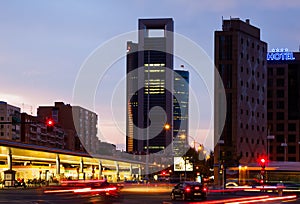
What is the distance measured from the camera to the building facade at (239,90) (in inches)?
5276

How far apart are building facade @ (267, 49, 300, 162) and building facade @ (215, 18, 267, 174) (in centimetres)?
2953

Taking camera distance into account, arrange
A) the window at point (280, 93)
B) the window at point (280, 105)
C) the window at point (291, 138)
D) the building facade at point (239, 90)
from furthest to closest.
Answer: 1. the window at point (291, 138)
2. the window at point (280, 105)
3. the window at point (280, 93)
4. the building facade at point (239, 90)

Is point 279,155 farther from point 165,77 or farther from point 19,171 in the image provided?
point 19,171

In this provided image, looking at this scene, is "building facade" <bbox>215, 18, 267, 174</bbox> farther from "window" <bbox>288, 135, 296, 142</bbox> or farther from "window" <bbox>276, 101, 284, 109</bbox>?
"window" <bbox>288, 135, 296, 142</bbox>

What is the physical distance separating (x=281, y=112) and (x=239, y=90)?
41.9 meters

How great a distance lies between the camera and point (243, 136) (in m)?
136

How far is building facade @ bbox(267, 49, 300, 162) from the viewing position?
17175 centimetres

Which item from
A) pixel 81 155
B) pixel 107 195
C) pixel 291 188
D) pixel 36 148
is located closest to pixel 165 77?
pixel 81 155

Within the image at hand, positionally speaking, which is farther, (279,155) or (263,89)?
(279,155)

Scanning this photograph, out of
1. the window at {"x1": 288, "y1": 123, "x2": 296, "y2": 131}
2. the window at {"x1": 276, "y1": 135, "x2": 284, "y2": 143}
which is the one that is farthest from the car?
the window at {"x1": 288, "y1": 123, "x2": 296, "y2": 131}

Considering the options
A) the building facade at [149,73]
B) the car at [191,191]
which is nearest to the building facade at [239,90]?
the building facade at [149,73]

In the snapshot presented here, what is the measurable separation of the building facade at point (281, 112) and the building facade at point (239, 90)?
29.5 metres

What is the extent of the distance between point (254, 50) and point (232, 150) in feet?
87.9

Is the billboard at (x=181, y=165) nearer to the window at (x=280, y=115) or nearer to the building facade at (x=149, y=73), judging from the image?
the building facade at (x=149, y=73)
